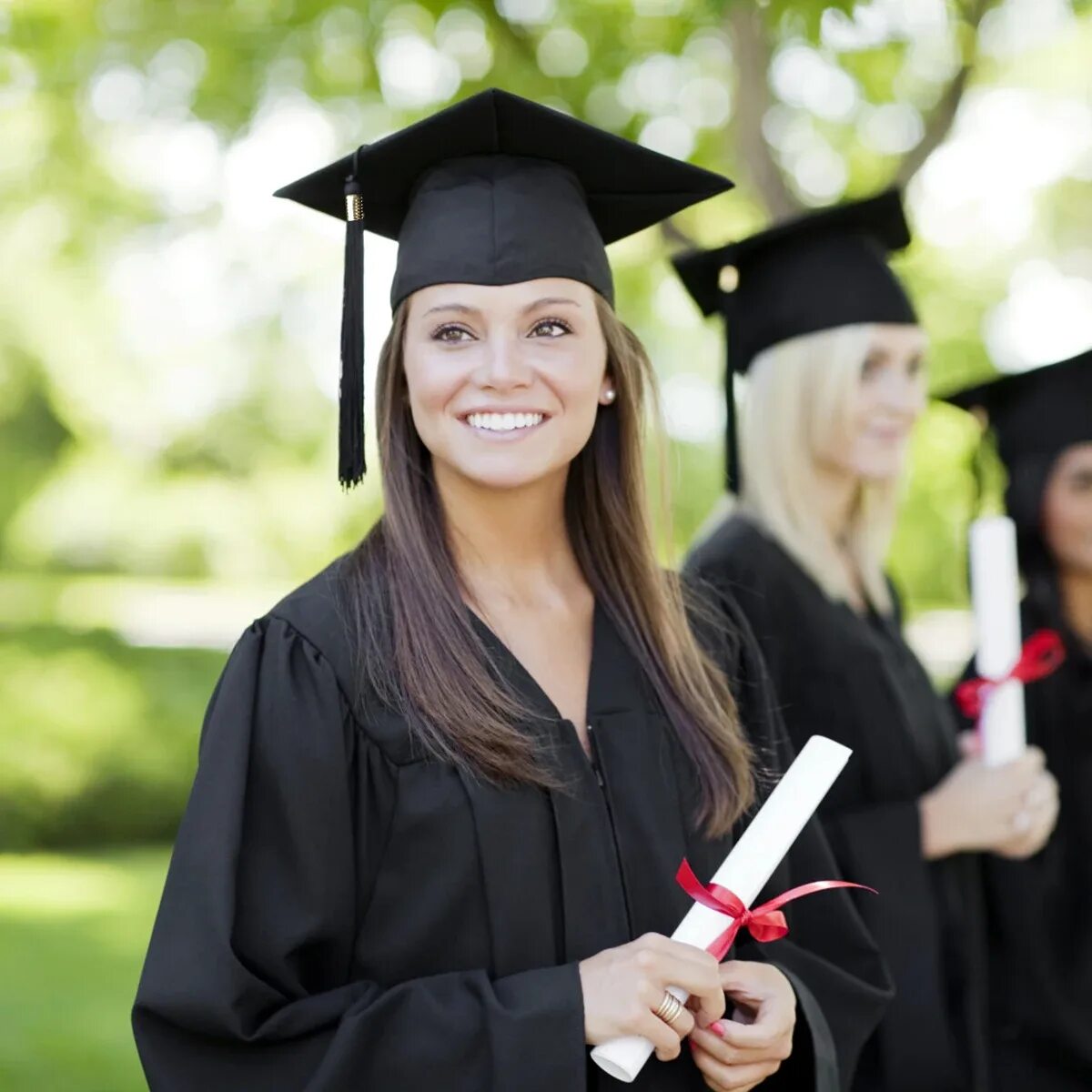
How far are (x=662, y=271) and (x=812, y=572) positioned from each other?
12.8 feet

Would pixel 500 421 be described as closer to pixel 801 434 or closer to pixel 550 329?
pixel 550 329

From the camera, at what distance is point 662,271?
6.93m

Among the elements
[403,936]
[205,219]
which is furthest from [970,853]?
[205,219]

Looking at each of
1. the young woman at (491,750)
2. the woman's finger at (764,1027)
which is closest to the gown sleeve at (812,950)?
the young woman at (491,750)

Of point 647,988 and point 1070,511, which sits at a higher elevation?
point 1070,511

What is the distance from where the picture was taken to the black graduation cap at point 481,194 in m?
2.25

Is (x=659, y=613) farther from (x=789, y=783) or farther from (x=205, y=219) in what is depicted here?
(x=205, y=219)

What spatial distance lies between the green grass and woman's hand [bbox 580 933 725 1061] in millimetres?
3560

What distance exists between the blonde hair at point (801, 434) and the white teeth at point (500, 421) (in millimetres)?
1217

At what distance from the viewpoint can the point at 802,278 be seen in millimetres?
3428

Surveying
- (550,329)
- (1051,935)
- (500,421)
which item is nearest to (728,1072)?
(500,421)

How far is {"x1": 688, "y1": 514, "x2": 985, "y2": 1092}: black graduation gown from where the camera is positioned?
3.08 metres

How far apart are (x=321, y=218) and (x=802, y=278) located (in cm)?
625

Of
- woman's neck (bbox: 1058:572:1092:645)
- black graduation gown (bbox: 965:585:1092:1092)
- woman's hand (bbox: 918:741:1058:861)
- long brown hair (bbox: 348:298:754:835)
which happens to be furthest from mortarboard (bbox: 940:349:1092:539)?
long brown hair (bbox: 348:298:754:835)
